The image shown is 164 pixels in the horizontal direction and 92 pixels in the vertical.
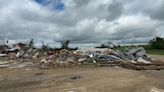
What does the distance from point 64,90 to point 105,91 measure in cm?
154

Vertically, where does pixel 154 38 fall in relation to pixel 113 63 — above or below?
above

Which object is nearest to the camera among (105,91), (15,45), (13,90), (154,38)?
(105,91)

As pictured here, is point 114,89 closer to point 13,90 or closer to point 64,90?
point 64,90

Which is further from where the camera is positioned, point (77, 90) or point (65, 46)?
point (65, 46)

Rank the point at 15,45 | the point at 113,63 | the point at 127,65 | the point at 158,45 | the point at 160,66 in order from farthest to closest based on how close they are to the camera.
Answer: the point at 15,45, the point at 158,45, the point at 113,63, the point at 127,65, the point at 160,66

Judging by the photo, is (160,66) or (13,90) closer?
(13,90)

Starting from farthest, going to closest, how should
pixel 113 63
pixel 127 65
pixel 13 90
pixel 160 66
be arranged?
pixel 113 63
pixel 127 65
pixel 160 66
pixel 13 90

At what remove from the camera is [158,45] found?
48312 millimetres

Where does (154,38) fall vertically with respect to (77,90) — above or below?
above

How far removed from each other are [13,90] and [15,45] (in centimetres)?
7410

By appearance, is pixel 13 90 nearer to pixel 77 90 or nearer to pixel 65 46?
pixel 77 90

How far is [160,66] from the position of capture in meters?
9.35

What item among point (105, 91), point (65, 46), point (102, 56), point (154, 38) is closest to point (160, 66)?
point (102, 56)

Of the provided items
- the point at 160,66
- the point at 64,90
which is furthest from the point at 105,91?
the point at 160,66
